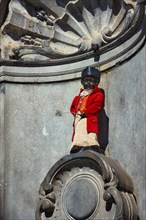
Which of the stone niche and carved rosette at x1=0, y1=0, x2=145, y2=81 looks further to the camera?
carved rosette at x1=0, y1=0, x2=145, y2=81

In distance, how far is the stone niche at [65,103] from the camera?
8062 mm

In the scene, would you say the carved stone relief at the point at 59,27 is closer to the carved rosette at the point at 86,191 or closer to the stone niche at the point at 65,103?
the stone niche at the point at 65,103

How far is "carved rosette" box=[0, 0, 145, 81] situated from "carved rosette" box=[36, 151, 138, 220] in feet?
3.37

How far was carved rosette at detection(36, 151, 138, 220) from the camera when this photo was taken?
7.88 metres

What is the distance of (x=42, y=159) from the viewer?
8922mm

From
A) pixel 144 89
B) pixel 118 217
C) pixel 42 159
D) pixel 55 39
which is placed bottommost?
pixel 118 217

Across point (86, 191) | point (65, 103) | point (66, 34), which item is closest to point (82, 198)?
point (86, 191)

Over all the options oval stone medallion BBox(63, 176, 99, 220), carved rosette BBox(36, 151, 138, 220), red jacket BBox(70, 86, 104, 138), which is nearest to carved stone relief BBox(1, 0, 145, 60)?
red jacket BBox(70, 86, 104, 138)

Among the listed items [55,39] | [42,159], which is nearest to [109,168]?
[42,159]

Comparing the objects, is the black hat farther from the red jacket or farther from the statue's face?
the red jacket

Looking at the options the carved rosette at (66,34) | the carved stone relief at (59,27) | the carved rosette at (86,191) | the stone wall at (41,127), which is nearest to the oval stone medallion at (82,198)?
the carved rosette at (86,191)

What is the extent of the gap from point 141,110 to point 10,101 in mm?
1611

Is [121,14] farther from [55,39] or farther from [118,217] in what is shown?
[118,217]

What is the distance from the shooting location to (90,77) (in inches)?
335
